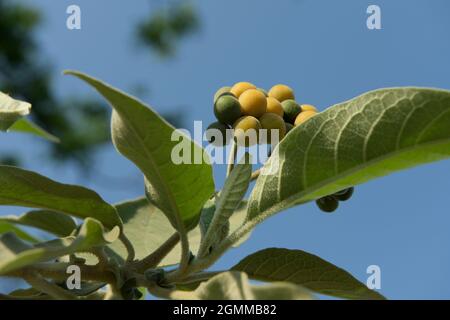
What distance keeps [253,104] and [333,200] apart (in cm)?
23

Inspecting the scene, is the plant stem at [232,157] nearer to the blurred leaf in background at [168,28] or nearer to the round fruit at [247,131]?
the round fruit at [247,131]

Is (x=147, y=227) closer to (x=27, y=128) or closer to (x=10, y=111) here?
(x=27, y=128)

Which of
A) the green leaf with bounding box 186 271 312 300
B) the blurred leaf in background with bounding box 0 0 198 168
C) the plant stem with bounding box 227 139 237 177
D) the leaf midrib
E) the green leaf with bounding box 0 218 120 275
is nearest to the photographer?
the green leaf with bounding box 186 271 312 300

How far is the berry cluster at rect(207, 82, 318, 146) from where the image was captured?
1.09 meters

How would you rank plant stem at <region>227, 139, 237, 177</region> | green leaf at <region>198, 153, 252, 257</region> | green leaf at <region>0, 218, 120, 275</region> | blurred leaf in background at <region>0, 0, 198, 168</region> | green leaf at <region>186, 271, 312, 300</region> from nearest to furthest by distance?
1. green leaf at <region>186, 271, 312, 300</region>
2. green leaf at <region>0, 218, 120, 275</region>
3. green leaf at <region>198, 153, 252, 257</region>
4. plant stem at <region>227, 139, 237, 177</region>
5. blurred leaf in background at <region>0, 0, 198, 168</region>

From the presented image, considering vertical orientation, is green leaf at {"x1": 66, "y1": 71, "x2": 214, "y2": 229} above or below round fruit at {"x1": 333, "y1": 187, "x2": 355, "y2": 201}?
above

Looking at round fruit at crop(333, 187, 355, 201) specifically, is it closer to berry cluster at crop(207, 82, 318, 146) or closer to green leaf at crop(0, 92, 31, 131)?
berry cluster at crop(207, 82, 318, 146)

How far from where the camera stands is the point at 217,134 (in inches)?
44.7

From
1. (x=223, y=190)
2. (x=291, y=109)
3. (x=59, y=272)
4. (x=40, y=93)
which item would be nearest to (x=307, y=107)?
(x=291, y=109)

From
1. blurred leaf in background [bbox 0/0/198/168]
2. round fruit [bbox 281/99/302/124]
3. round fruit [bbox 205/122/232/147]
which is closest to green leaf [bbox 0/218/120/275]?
round fruit [bbox 205/122/232/147]

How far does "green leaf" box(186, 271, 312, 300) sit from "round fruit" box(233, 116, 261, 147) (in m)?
0.38
